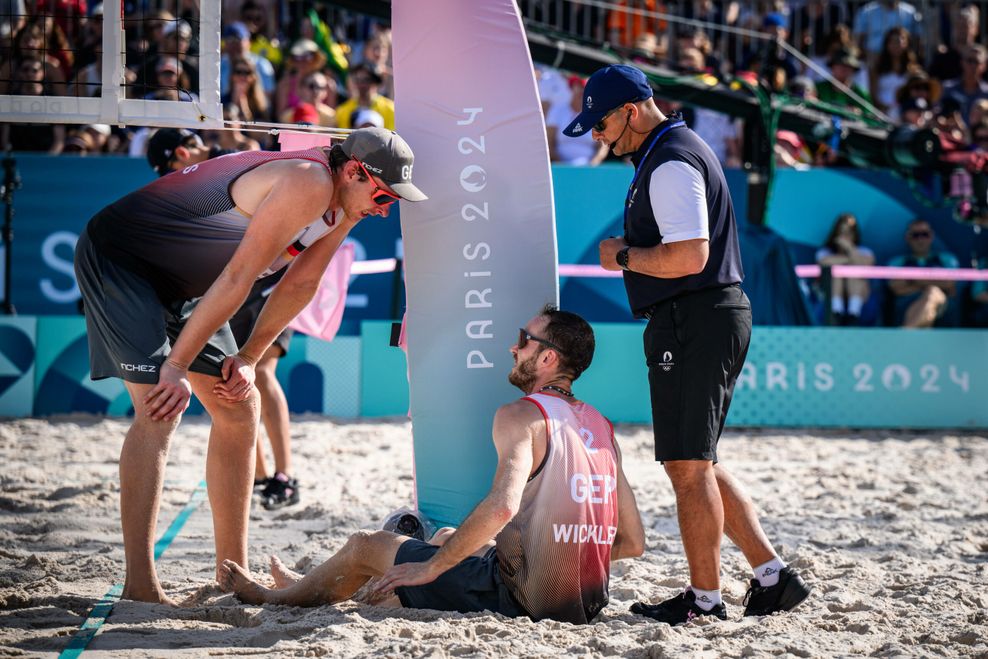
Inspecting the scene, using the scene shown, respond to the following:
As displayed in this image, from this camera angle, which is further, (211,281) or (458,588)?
(211,281)

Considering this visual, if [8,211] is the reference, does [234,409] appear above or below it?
below

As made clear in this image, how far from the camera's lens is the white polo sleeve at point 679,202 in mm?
3586

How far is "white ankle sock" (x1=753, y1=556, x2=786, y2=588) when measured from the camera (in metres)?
3.79

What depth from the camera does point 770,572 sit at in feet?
12.5

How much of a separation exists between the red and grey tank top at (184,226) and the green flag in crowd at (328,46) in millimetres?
7104

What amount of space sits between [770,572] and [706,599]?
0.25m

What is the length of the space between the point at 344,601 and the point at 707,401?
1406 mm

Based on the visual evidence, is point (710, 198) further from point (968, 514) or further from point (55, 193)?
point (55, 193)

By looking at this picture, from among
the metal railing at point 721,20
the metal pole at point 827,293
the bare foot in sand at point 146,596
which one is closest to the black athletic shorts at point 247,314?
the bare foot in sand at point 146,596

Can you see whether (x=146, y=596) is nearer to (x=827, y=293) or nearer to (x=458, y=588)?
(x=458, y=588)

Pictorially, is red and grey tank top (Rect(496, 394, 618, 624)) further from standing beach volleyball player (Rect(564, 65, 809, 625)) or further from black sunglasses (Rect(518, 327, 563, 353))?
standing beach volleyball player (Rect(564, 65, 809, 625))

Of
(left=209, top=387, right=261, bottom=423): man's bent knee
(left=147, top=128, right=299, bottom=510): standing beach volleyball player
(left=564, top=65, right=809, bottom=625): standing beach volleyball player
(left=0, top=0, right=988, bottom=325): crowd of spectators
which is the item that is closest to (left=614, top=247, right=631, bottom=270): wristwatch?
(left=564, top=65, right=809, bottom=625): standing beach volleyball player

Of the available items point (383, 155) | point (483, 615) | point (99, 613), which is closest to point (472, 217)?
point (383, 155)

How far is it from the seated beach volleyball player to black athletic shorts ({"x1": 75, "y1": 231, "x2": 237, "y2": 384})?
0.82 meters
